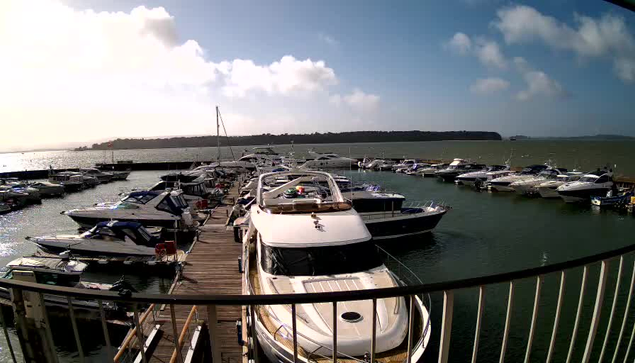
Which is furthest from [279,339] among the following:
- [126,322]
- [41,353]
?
[126,322]

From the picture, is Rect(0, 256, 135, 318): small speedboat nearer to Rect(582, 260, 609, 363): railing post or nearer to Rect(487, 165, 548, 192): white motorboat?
Rect(582, 260, 609, 363): railing post

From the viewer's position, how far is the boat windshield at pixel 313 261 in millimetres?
7820

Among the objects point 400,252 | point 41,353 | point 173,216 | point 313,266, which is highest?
point 41,353

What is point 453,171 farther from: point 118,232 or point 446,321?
point 446,321

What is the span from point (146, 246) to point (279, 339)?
12.9 meters

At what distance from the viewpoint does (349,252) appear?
811 centimetres

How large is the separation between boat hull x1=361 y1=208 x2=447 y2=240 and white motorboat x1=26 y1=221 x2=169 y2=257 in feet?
36.7

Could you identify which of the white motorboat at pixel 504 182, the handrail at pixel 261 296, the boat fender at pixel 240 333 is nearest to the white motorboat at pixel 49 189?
the boat fender at pixel 240 333

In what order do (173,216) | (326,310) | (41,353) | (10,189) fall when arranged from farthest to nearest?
1. (10,189)
2. (173,216)
3. (326,310)
4. (41,353)

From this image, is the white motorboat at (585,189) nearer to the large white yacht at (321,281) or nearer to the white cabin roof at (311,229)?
the large white yacht at (321,281)

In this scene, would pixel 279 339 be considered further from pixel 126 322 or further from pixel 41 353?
pixel 126 322

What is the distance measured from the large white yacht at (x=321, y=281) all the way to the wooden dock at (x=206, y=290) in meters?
1.18

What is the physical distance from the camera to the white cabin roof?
8086 millimetres

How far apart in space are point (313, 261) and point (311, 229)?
2.81 ft
